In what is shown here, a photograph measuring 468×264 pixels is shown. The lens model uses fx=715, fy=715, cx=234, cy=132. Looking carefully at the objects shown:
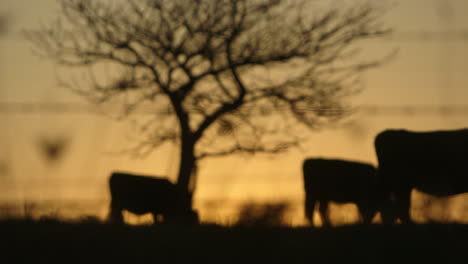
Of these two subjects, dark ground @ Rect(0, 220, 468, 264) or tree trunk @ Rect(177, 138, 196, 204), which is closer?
dark ground @ Rect(0, 220, 468, 264)

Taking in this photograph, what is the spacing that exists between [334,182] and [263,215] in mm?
8766

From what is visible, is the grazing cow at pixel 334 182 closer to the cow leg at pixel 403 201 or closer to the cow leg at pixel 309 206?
the cow leg at pixel 309 206

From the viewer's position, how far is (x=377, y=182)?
1312cm

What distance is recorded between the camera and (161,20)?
13492 millimetres

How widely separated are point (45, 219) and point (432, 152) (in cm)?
709

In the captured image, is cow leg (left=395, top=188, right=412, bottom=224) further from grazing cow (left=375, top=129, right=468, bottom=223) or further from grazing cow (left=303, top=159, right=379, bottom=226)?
grazing cow (left=303, top=159, right=379, bottom=226)

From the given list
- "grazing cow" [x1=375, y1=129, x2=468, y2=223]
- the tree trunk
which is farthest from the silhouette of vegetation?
the tree trunk

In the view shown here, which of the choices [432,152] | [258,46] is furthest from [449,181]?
[258,46]

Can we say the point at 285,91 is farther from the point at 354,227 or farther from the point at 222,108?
the point at 354,227

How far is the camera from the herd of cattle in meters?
11.5

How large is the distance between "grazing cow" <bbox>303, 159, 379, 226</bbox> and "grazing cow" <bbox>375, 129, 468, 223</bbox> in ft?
11.0

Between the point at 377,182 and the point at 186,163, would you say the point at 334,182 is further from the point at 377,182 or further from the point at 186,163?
the point at 186,163

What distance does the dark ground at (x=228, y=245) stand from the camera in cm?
518

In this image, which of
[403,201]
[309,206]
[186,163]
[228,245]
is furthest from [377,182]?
[228,245]
